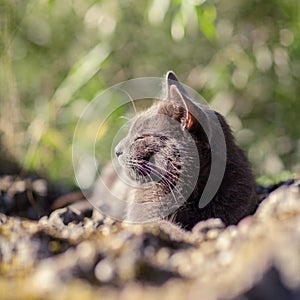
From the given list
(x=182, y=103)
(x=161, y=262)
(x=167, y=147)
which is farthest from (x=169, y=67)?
(x=161, y=262)

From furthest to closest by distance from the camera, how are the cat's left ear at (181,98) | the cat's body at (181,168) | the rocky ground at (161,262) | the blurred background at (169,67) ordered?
the blurred background at (169,67) → the cat's left ear at (181,98) → the cat's body at (181,168) → the rocky ground at (161,262)

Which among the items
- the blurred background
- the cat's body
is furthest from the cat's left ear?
the blurred background

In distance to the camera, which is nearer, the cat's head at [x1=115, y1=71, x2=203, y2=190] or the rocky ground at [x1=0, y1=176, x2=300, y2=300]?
the rocky ground at [x1=0, y1=176, x2=300, y2=300]

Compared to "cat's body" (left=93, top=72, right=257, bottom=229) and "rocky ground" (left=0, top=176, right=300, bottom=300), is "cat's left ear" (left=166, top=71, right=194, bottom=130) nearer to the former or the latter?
"cat's body" (left=93, top=72, right=257, bottom=229)

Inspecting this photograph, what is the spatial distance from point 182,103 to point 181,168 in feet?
0.91

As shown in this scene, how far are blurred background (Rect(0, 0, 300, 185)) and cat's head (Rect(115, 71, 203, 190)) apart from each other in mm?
2758

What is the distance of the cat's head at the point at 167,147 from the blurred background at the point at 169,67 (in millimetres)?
2758

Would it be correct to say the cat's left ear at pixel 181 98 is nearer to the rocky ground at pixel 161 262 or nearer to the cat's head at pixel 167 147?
the cat's head at pixel 167 147

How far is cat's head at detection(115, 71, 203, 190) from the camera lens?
9.32 feet

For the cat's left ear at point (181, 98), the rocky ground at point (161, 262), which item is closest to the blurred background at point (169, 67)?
the cat's left ear at point (181, 98)

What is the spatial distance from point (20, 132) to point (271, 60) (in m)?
2.22

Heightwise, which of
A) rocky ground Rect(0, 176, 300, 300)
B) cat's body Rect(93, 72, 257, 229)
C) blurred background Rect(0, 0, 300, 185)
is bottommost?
blurred background Rect(0, 0, 300, 185)

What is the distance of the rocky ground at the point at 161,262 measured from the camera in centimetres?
112

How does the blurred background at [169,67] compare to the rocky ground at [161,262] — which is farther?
the blurred background at [169,67]
